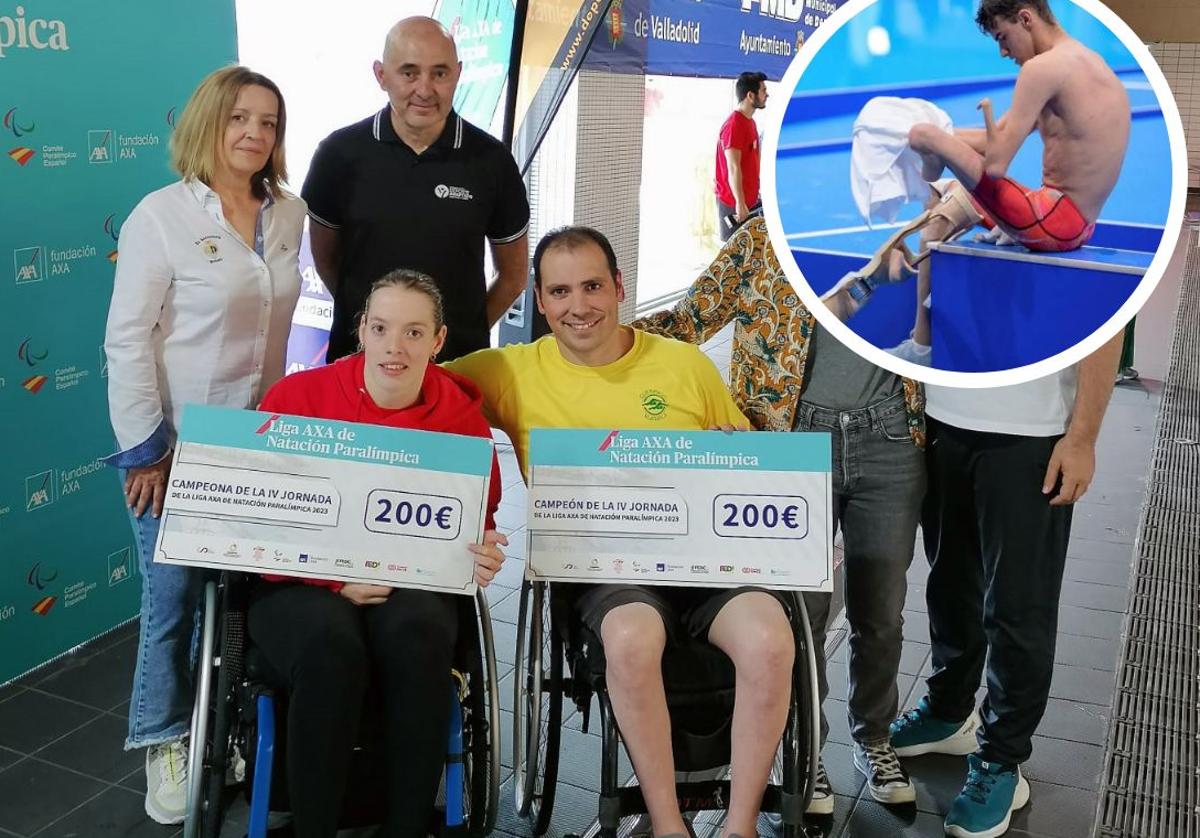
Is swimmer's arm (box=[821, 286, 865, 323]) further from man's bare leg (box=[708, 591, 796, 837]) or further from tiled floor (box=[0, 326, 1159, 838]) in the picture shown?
tiled floor (box=[0, 326, 1159, 838])

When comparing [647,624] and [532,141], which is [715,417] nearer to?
[647,624]

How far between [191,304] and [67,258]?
0.91 metres

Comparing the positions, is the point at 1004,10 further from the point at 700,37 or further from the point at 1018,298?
the point at 700,37

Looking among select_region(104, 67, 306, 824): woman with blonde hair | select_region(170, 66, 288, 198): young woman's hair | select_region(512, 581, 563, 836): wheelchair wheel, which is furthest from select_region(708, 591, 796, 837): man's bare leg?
select_region(170, 66, 288, 198): young woman's hair

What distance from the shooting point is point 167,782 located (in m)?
2.37

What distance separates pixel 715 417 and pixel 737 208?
4.77m

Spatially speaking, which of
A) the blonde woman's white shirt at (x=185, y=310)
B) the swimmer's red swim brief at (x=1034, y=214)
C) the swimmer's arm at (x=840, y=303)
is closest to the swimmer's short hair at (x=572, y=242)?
the blonde woman's white shirt at (x=185, y=310)

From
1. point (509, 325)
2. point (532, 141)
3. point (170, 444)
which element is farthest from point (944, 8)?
point (509, 325)

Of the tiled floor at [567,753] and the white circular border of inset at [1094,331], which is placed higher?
the white circular border of inset at [1094,331]

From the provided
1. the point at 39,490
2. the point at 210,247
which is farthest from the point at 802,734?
the point at 39,490

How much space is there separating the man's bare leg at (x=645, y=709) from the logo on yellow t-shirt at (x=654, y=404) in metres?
0.43

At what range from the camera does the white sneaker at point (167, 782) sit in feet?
7.73

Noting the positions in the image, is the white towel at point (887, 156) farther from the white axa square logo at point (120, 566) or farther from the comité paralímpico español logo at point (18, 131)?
the white axa square logo at point (120, 566)

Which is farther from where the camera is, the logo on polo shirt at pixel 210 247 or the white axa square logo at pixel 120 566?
the white axa square logo at pixel 120 566
